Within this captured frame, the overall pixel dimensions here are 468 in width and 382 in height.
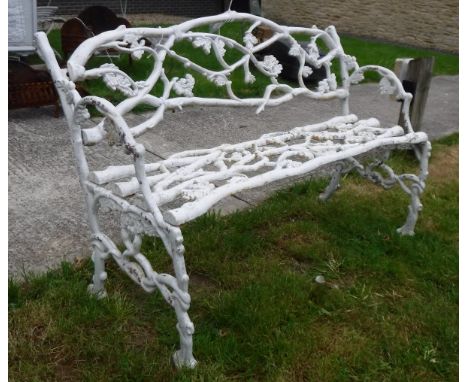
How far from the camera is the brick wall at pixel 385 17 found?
39.9 ft

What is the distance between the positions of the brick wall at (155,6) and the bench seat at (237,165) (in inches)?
413

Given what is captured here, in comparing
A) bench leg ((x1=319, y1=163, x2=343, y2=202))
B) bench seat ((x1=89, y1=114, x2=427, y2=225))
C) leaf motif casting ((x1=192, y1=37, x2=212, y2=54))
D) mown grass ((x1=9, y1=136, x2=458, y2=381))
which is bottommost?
mown grass ((x1=9, y1=136, x2=458, y2=381))

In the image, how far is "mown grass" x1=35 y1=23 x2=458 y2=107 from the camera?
6.04 metres

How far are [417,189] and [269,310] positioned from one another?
1.28 metres

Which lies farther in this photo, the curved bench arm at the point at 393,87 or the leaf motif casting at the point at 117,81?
the curved bench arm at the point at 393,87

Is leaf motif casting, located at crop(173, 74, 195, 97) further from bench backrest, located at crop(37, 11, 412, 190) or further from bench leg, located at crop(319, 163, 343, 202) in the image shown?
bench leg, located at crop(319, 163, 343, 202)

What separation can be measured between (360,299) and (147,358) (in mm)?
1115

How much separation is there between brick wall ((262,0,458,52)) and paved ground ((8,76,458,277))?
19.0 ft

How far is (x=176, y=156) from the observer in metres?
2.76

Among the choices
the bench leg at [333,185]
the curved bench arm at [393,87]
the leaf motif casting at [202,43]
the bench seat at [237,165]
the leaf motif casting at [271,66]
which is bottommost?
the bench leg at [333,185]

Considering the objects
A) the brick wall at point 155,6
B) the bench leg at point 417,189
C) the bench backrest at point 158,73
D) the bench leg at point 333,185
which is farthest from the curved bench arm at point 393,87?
the brick wall at point 155,6

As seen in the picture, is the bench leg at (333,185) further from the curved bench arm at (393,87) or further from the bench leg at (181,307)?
the bench leg at (181,307)

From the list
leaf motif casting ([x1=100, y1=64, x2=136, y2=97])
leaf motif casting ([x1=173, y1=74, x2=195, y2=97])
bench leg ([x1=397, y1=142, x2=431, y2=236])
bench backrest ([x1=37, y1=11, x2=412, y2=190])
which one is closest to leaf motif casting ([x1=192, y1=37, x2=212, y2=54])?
bench backrest ([x1=37, y1=11, x2=412, y2=190])

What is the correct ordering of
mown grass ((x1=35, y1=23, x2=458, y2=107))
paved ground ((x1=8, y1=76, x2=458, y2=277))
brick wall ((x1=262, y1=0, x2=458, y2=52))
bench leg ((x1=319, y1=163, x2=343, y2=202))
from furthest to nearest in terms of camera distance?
brick wall ((x1=262, y1=0, x2=458, y2=52)) → mown grass ((x1=35, y1=23, x2=458, y2=107)) → bench leg ((x1=319, y1=163, x2=343, y2=202)) → paved ground ((x1=8, y1=76, x2=458, y2=277))
